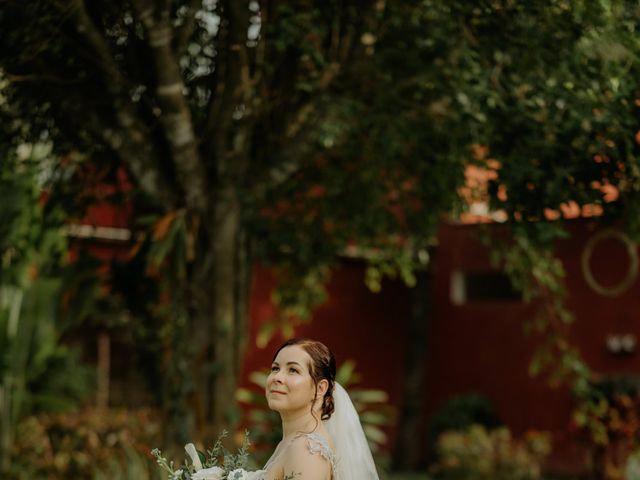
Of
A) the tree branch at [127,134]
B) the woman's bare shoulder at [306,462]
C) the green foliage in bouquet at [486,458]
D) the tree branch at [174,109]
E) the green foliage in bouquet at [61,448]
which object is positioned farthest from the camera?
the green foliage in bouquet at [486,458]

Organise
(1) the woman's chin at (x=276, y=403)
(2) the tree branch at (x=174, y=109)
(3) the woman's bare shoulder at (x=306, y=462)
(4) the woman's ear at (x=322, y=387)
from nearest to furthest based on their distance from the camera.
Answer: (3) the woman's bare shoulder at (x=306, y=462), (1) the woman's chin at (x=276, y=403), (4) the woman's ear at (x=322, y=387), (2) the tree branch at (x=174, y=109)

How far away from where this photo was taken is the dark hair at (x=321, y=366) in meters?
4.25

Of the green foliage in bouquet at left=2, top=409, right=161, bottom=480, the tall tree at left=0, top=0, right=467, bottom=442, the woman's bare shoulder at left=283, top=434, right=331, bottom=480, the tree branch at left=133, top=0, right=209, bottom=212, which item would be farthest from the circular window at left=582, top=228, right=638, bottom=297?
the green foliage in bouquet at left=2, top=409, right=161, bottom=480

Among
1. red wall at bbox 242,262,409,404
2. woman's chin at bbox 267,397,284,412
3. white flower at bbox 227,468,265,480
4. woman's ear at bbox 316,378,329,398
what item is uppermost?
red wall at bbox 242,262,409,404

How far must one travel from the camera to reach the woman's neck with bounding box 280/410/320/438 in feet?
13.8

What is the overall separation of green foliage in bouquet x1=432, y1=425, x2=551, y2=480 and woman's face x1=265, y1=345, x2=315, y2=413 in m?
9.09

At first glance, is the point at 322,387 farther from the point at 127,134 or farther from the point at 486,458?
the point at 486,458

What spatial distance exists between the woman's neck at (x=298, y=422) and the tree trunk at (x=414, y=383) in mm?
12820

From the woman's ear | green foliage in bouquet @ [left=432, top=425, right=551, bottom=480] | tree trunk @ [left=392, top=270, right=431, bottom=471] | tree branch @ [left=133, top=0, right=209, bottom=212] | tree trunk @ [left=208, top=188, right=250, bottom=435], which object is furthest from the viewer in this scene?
tree trunk @ [left=392, top=270, right=431, bottom=471]

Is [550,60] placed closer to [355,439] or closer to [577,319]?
[355,439]

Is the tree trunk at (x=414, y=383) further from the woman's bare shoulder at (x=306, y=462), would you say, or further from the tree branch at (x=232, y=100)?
the woman's bare shoulder at (x=306, y=462)

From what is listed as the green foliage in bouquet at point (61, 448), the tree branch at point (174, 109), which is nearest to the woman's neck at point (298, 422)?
the tree branch at point (174, 109)

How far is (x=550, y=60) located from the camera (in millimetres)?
7070

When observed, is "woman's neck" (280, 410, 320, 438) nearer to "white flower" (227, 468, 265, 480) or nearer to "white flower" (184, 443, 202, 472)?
"white flower" (227, 468, 265, 480)
